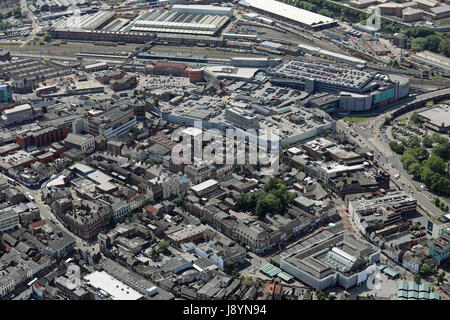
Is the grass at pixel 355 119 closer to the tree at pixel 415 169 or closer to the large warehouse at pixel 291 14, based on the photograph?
the tree at pixel 415 169

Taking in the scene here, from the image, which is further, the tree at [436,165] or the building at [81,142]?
the building at [81,142]

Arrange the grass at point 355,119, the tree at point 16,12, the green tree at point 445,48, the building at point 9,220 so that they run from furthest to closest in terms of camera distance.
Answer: the tree at point 16,12, the green tree at point 445,48, the grass at point 355,119, the building at point 9,220

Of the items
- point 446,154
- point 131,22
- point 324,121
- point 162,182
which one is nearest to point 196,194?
point 162,182

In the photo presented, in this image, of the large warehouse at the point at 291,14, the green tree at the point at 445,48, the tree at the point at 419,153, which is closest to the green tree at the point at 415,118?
the tree at the point at 419,153

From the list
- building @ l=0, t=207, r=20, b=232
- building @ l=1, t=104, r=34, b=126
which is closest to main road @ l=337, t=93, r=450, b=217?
building @ l=0, t=207, r=20, b=232

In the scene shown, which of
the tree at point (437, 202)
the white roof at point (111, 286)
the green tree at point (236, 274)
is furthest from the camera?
the tree at point (437, 202)

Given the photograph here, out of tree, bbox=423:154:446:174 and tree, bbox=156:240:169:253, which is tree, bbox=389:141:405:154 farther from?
tree, bbox=156:240:169:253

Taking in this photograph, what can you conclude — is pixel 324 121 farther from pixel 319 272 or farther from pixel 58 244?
pixel 58 244

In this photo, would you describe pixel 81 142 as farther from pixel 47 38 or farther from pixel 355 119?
pixel 47 38
